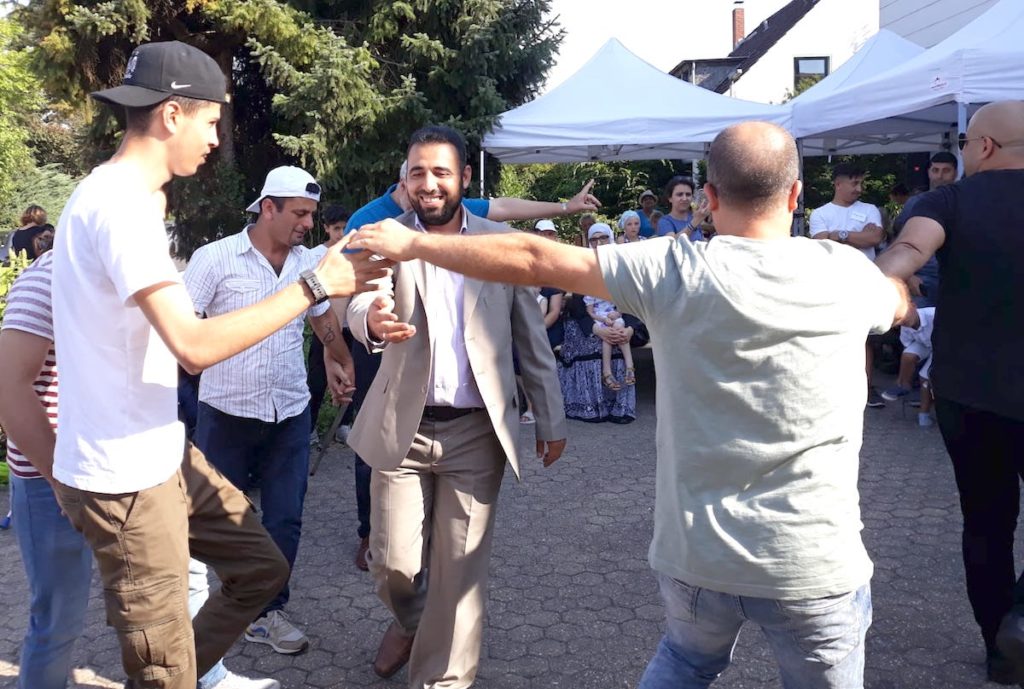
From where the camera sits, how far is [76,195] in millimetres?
2324

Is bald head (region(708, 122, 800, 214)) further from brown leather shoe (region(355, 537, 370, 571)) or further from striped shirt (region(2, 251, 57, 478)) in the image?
brown leather shoe (region(355, 537, 370, 571))

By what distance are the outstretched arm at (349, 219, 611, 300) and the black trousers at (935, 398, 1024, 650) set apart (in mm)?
1875

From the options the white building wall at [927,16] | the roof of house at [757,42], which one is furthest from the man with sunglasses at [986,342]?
the roof of house at [757,42]

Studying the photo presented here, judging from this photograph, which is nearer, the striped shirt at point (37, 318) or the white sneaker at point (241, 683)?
the striped shirt at point (37, 318)

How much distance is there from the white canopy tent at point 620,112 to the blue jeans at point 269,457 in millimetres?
7703

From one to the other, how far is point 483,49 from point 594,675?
11548mm

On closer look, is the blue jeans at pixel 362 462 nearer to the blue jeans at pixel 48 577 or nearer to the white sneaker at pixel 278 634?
the white sneaker at pixel 278 634

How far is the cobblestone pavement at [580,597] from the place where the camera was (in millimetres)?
3832

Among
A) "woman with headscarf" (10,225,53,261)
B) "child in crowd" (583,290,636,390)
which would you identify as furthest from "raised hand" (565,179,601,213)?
"woman with headscarf" (10,225,53,261)

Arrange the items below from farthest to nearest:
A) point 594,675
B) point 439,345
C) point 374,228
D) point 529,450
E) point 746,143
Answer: point 529,450, point 594,675, point 439,345, point 374,228, point 746,143

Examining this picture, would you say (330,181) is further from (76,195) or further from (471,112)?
(76,195)

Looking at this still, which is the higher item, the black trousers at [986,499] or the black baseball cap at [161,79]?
the black baseball cap at [161,79]

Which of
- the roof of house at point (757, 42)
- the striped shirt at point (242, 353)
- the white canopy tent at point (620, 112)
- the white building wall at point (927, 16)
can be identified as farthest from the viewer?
the roof of house at point (757, 42)

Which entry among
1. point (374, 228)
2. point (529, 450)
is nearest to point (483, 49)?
point (529, 450)
